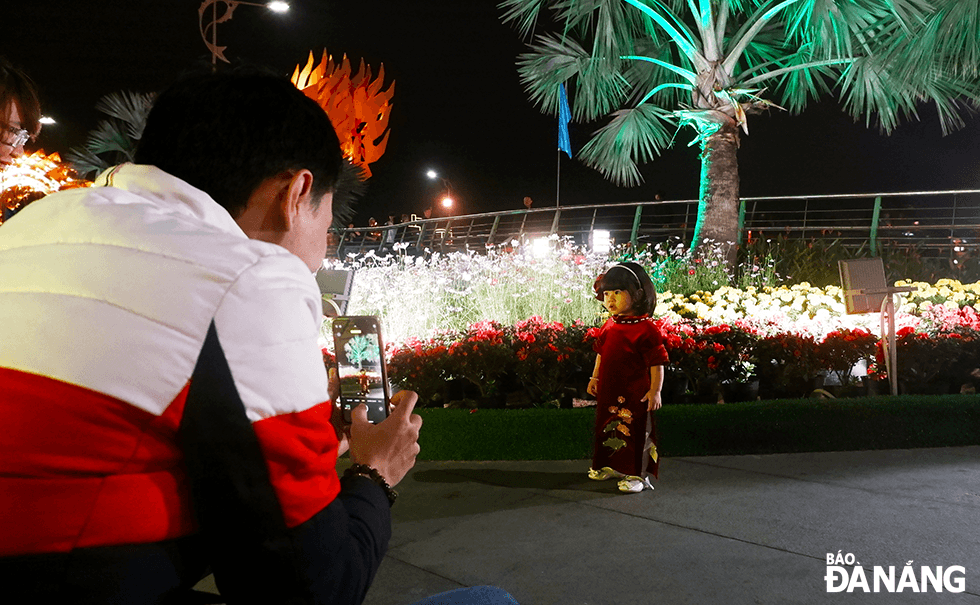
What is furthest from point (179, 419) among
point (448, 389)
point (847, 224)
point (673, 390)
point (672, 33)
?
point (847, 224)

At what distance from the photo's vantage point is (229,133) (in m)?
1.00

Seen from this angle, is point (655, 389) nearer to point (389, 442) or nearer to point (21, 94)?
point (389, 442)

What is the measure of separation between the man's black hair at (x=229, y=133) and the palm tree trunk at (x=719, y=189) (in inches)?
387

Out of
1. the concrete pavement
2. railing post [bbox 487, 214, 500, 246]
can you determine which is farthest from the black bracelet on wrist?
railing post [bbox 487, 214, 500, 246]

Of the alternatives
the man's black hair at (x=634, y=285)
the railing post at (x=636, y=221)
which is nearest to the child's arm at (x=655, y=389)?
the man's black hair at (x=634, y=285)

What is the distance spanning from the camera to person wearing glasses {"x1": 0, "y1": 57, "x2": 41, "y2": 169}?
185 cm

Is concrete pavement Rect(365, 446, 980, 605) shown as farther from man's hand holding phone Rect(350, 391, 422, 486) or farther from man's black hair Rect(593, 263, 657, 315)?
man's hand holding phone Rect(350, 391, 422, 486)

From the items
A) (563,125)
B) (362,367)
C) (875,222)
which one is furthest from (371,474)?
(875,222)

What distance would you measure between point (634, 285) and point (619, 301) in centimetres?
14

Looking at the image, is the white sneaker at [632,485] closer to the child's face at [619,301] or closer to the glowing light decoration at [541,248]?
the child's face at [619,301]

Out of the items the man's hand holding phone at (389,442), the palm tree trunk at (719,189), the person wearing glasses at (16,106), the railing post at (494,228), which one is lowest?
the man's hand holding phone at (389,442)

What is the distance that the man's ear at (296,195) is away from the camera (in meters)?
1.06

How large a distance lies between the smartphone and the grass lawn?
364 cm

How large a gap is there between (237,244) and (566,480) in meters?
4.02
